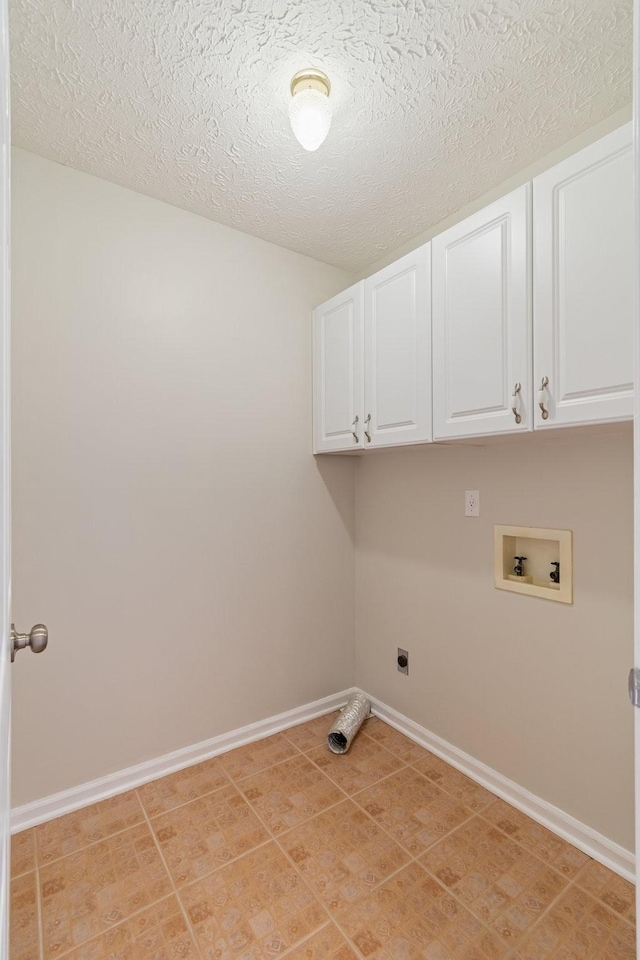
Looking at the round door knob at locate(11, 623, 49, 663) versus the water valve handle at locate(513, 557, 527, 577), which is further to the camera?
the water valve handle at locate(513, 557, 527, 577)

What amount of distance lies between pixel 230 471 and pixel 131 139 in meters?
1.34

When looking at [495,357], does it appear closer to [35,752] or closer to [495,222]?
[495,222]

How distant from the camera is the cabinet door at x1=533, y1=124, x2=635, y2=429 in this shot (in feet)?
3.94

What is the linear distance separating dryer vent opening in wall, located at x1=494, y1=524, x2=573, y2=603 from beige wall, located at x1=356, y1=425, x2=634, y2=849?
1.4 inches

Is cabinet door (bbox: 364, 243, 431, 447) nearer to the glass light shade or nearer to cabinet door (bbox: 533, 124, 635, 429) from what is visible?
cabinet door (bbox: 533, 124, 635, 429)

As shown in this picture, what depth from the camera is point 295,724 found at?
7.73 feet

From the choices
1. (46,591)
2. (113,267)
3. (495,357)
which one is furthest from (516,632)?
(113,267)

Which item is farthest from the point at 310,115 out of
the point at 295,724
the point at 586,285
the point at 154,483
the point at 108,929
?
the point at 295,724

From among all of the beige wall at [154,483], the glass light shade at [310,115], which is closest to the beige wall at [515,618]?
the beige wall at [154,483]

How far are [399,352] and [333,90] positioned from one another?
908mm

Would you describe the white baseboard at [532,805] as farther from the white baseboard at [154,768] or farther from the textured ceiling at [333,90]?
the textured ceiling at [333,90]

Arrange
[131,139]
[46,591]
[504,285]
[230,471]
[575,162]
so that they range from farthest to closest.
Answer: [230,471] → [46,591] → [131,139] → [504,285] → [575,162]

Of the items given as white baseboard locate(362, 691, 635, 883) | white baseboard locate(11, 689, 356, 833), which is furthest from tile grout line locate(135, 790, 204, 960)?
white baseboard locate(362, 691, 635, 883)

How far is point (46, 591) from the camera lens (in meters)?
1.70
